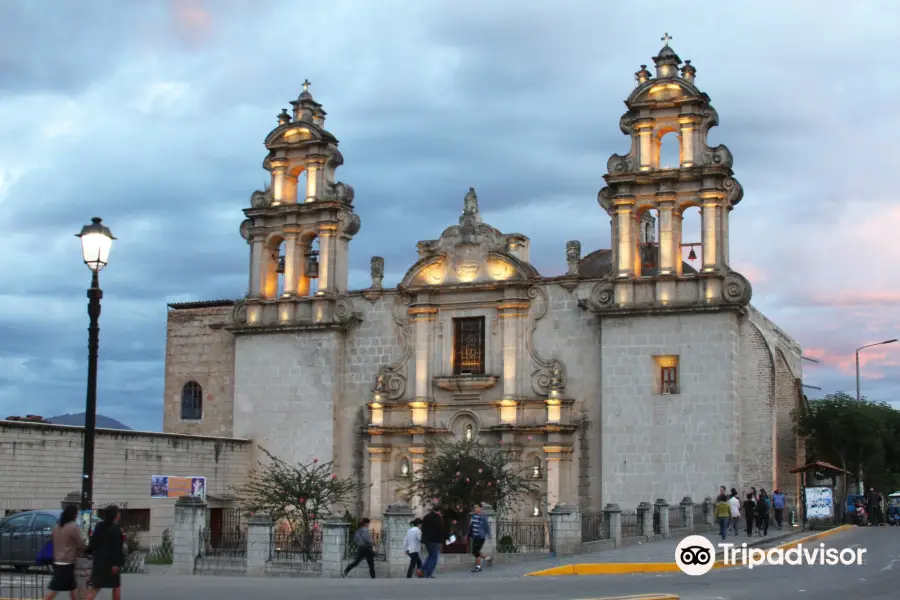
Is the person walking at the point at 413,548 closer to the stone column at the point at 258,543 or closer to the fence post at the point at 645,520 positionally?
the stone column at the point at 258,543

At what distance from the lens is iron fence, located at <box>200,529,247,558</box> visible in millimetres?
28203

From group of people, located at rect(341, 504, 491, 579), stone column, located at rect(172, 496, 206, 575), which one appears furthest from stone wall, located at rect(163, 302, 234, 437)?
group of people, located at rect(341, 504, 491, 579)

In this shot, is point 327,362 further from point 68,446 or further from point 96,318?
point 96,318

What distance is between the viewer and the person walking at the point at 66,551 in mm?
15391

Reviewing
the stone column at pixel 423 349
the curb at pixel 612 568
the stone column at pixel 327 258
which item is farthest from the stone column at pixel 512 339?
the curb at pixel 612 568

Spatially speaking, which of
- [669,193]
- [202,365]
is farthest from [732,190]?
[202,365]

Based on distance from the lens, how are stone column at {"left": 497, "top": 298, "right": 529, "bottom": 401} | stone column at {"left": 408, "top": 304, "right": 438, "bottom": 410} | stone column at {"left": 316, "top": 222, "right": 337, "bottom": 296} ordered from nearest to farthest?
stone column at {"left": 497, "top": 298, "right": 529, "bottom": 401} → stone column at {"left": 408, "top": 304, "right": 438, "bottom": 410} → stone column at {"left": 316, "top": 222, "right": 337, "bottom": 296}

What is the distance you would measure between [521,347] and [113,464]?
13.8 m

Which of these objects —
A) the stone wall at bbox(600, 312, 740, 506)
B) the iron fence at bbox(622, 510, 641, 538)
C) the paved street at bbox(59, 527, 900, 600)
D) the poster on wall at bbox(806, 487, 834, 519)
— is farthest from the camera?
the stone wall at bbox(600, 312, 740, 506)

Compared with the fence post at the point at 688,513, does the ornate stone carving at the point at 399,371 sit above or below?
above

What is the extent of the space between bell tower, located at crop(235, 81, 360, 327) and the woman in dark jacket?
28.0m

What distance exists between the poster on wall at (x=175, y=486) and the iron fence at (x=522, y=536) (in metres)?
10.3

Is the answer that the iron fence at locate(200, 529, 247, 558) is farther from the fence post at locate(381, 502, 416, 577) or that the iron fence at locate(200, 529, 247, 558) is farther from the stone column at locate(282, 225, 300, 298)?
the stone column at locate(282, 225, 300, 298)

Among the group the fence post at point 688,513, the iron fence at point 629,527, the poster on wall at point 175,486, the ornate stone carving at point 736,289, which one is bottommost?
the iron fence at point 629,527
